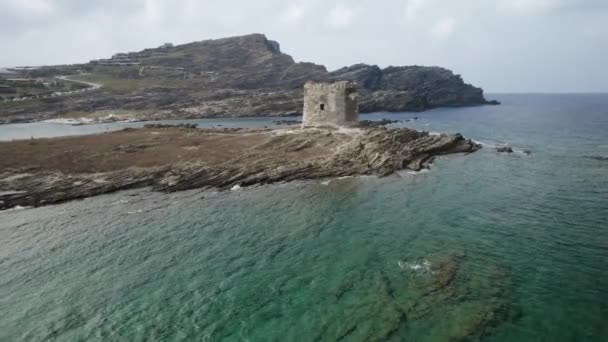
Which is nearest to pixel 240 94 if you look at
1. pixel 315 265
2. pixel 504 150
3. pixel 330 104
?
pixel 330 104

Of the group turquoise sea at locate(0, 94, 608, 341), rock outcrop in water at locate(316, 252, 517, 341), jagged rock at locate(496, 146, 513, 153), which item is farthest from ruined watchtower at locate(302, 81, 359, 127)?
rock outcrop in water at locate(316, 252, 517, 341)

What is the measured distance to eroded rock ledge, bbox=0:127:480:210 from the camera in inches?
1578

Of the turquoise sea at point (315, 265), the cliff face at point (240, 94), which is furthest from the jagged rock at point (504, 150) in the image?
the cliff face at point (240, 94)

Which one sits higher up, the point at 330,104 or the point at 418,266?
the point at 330,104

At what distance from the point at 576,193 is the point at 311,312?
31105 millimetres

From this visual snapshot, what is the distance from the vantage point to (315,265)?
24.0 meters

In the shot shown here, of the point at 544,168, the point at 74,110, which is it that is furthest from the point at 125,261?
the point at 74,110

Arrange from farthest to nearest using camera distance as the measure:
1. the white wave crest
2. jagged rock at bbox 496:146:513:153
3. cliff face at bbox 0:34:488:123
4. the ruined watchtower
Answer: cliff face at bbox 0:34:488:123, the ruined watchtower, jagged rock at bbox 496:146:513:153, the white wave crest

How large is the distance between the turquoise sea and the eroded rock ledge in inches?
115

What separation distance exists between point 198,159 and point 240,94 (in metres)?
115

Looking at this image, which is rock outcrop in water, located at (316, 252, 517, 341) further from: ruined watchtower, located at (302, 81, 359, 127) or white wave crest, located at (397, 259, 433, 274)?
ruined watchtower, located at (302, 81, 359, 127)

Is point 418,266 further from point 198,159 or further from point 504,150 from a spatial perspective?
point 504,150

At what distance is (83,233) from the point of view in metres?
29.4

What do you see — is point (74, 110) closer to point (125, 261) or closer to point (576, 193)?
point (125, 261)
